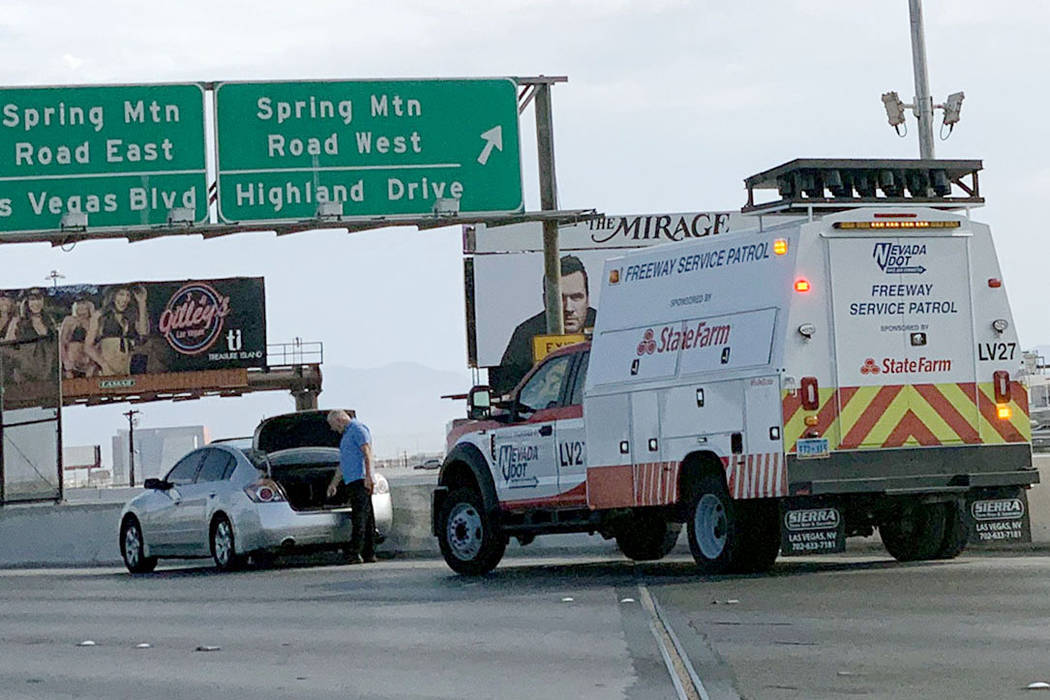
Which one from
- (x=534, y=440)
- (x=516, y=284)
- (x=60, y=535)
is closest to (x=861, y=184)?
(x=534, y=440)

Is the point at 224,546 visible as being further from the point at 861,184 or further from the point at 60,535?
the point at 861,184

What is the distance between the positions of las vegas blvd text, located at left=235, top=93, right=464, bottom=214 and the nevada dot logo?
7.61 meters

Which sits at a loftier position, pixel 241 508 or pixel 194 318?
pixel 194 318

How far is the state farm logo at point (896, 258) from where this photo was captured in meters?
15.8

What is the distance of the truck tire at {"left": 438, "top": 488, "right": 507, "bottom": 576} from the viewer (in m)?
18.2

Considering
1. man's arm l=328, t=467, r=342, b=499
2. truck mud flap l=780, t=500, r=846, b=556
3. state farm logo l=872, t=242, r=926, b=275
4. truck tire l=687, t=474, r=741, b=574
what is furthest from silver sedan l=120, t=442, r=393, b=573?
state farm logo l=872, t=242, r=926, b=275

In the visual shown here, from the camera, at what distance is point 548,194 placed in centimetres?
2422

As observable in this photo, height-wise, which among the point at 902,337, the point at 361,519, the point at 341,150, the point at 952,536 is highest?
the point at 341,150

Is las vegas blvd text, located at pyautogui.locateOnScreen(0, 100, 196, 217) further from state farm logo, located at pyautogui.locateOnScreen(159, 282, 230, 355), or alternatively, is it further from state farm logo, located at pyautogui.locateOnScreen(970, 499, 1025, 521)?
state farm logo, located at pyautogui.locateOnScreen(159, 282, 230, 355)

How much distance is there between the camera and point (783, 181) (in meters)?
16.4

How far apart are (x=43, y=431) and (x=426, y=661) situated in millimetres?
16898

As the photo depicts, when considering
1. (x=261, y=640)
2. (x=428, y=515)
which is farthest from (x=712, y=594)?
(x=428, y=515)

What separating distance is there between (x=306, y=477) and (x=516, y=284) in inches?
1701

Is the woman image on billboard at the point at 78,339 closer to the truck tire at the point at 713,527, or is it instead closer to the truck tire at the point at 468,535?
the truck tire at the point at 468,535
